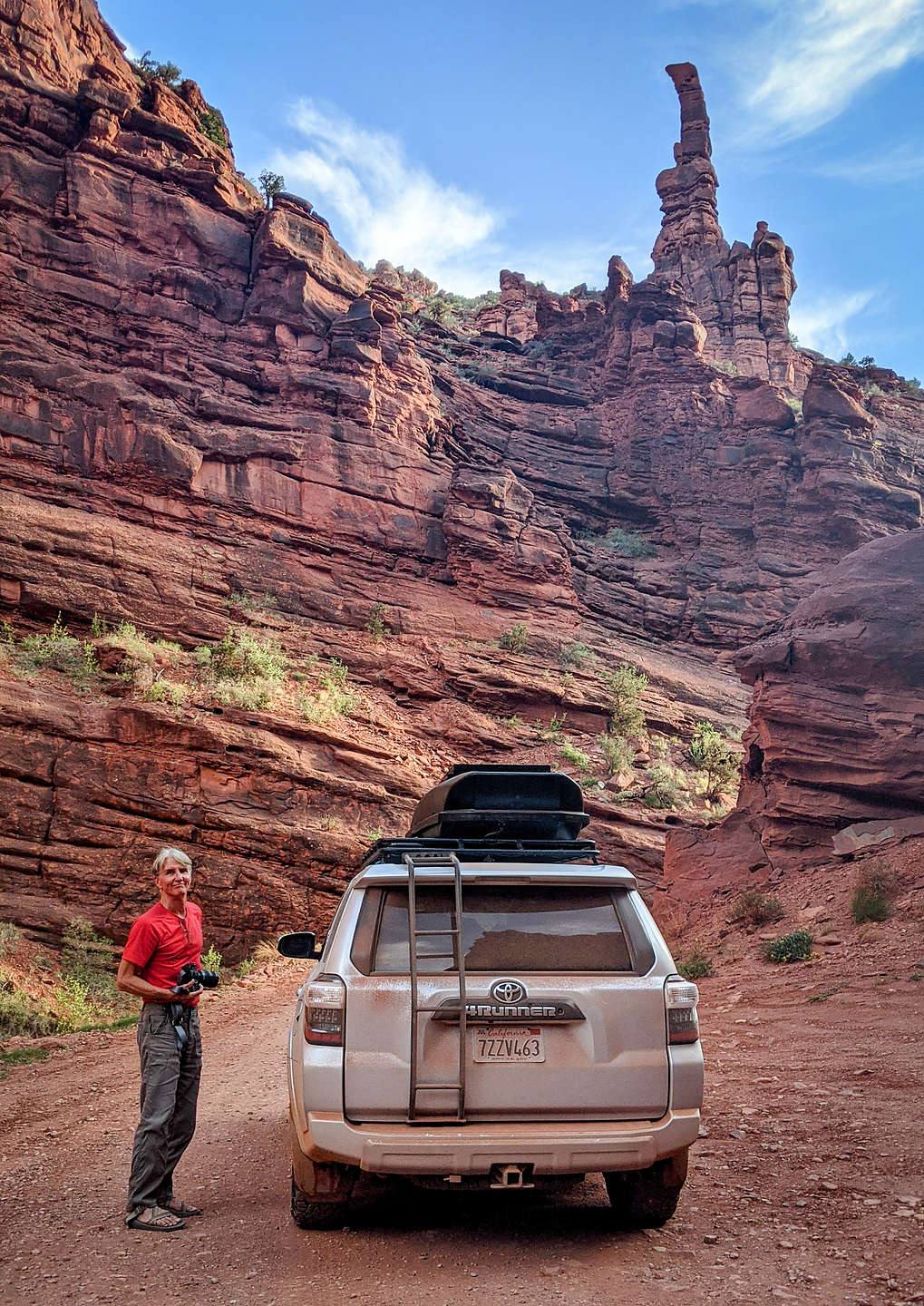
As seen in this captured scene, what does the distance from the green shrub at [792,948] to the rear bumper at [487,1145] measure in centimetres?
785

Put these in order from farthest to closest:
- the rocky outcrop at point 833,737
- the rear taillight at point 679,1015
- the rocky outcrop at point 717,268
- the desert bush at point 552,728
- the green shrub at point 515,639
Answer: the rocky outcrop at point 717,268 < the green shrub at point 515,639 < the desert bush at point 552,728 < the rocky outcrop at point 833,737 < the rear taillight at point 679,1015

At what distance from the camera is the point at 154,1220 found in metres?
4.46

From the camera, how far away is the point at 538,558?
3509 cm

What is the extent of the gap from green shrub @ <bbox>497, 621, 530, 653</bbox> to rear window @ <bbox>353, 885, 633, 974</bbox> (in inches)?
1054

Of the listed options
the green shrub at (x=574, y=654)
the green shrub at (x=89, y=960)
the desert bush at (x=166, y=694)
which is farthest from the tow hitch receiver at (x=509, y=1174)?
the green shrub at (x=574, y=654)

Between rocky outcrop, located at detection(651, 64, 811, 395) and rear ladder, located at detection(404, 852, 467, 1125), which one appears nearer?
rear ladder, located at detection(404, 852, 467, 1125)

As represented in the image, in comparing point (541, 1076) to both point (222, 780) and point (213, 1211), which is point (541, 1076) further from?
point (222, 780)

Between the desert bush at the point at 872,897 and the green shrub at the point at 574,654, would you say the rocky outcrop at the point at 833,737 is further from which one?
the green shrub at the point at 574,654

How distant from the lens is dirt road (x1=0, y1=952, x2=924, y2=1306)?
11.7ft

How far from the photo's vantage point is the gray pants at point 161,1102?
458cm

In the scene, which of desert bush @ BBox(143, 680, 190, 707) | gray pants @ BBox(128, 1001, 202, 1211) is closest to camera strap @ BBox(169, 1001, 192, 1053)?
gray pants @ BBox(128, 1001, 202, 1211)

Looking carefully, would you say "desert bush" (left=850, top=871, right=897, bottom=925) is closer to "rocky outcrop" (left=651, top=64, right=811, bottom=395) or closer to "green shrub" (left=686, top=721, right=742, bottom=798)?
"green shrub" (left=686, top=721, right=742, bottom=798)

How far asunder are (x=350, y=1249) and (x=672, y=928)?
10.9 meters

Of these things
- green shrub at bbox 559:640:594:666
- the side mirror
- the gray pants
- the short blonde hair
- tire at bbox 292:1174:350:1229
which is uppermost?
green shrub at bbox 559:640:594:666
